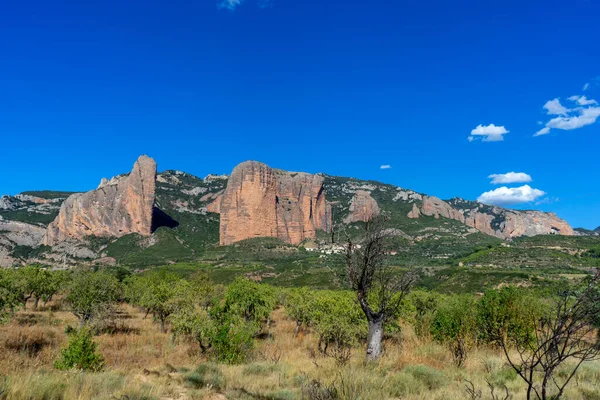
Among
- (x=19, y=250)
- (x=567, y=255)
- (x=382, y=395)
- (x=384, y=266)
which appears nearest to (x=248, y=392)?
(x=382, y=395)

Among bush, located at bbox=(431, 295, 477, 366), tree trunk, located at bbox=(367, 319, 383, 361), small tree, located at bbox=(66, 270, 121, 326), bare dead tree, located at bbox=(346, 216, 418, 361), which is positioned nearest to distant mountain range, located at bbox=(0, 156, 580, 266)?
small tree, located at bbox=(66, 270, 121, 326)

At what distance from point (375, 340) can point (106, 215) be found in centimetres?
19786

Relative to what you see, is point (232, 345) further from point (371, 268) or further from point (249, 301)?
point (249, 301)

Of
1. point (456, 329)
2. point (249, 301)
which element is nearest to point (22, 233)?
point (249, 301)

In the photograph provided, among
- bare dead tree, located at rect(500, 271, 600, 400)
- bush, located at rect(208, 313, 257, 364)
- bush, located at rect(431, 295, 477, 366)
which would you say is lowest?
bush, located at rect(208, 313, 257, 364)

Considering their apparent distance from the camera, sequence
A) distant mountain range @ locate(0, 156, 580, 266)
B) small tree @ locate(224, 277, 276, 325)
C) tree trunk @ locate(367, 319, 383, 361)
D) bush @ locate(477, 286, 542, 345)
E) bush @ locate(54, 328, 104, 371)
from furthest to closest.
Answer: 1. distant mountain range @ locate(0, 156, 580, 266)
2. small tree @ locate(224, 277, 276, 325)
3. bush @ locate(477, 286, 542, 345)
4. bush @ locate(54, 328, 104, 371)
5. tree trunk @ locate(367, 319, 383, 361)

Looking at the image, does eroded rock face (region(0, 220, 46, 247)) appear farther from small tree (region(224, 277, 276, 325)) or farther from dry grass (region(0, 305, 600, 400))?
dry grass (region(0, 305, 600, 400))

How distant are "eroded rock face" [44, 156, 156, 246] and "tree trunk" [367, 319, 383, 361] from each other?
181 m

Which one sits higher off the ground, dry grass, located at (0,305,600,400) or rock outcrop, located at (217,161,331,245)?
rock outcrop, located at (217,161,331,245)

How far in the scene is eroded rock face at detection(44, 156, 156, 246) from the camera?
175m

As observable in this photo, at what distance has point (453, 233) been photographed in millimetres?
179750

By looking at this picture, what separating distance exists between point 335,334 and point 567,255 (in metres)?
117

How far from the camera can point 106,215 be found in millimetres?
178375

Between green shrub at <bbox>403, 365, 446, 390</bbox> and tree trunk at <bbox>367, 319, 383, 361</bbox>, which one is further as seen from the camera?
tree trunk at <bbox>367, 319, 383, 361</bbox>
